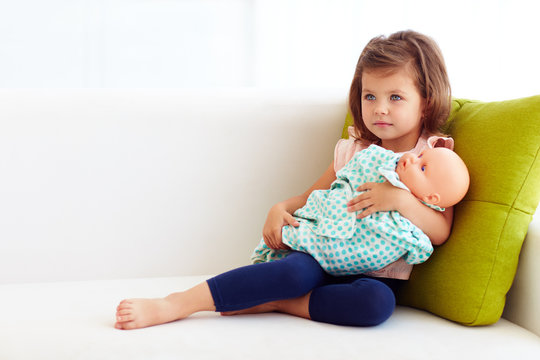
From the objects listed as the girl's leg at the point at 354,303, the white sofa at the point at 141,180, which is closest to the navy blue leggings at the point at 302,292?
the girl's leg at the point at 354,303

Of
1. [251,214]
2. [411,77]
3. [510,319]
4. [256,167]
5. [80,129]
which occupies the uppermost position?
[411,77]

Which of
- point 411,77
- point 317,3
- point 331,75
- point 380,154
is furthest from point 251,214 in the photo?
point 317,3

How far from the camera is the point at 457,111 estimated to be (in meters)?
1.41

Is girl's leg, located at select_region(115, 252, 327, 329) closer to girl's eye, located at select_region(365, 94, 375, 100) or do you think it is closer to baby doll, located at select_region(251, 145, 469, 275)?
baby doll, located at select_region(251, 145, 469, 275)

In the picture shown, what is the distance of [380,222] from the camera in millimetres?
1214

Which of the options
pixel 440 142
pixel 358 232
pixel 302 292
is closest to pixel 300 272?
pixel 302 292

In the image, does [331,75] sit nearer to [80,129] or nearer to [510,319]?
[80,129]

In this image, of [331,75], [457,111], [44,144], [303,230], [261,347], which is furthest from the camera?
[331,75]

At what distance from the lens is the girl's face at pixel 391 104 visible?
1.33 metres

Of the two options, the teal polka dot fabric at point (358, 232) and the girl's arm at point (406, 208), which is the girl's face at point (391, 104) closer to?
the teal polka dot fabric at point (358, 232)

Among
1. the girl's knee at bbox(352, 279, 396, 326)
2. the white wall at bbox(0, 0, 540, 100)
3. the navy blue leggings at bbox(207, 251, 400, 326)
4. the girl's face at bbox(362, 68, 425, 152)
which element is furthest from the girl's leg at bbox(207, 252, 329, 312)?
the white wall at bbox(0, 0, 540, 100)

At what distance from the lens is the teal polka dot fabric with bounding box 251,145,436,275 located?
1211 millimetres

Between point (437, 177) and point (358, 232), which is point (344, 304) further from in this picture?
point (437, 177)

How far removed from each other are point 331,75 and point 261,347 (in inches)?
79.0
